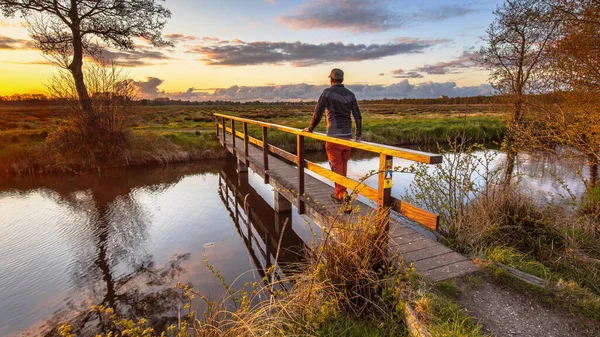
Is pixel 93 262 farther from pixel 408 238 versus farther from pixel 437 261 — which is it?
pixel 437 261

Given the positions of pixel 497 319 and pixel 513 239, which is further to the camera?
pixel 513 239

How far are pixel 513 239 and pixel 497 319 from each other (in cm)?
264

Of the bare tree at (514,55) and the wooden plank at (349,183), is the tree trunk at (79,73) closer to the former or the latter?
the wooden plank at (349,183)

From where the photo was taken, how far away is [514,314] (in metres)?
2.46

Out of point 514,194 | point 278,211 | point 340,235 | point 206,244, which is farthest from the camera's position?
point 278,211

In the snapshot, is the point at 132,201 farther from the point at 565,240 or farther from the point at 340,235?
the point at 565,240

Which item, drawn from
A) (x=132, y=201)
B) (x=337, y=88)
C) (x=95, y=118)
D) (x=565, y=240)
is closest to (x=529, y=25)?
(x=565, y=240)

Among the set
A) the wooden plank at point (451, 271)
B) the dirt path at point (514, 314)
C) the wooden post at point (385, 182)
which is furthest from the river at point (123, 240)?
the dirt path at point (514, 314)

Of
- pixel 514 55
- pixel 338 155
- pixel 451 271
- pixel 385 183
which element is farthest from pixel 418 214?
pixel 514 55

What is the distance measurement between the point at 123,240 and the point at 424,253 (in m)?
5.85

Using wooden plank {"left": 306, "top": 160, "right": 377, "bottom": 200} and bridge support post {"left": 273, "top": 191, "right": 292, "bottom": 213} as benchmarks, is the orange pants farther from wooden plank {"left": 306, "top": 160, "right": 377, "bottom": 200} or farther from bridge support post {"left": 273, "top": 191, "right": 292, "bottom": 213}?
bridge support post {"left": 273, "top": 191, "right": 292, "bottom": 213}

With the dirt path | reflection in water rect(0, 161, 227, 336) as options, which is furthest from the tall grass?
reflection in water rect(0, 161, 227, 336)

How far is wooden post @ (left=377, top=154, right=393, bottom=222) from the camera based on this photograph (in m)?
2.86

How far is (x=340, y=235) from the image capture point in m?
2.95
